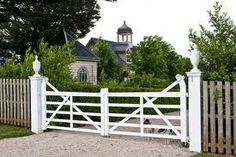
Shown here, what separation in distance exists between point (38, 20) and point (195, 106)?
1985 centimetres

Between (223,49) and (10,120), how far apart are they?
305 inches

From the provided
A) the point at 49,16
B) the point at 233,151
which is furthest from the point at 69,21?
the point at 233,151

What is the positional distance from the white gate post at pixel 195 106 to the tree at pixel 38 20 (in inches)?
754

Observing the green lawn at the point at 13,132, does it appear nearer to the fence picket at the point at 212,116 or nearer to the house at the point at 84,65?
the fence picket at the point at 212,116

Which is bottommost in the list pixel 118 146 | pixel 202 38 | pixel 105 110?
pixel 118 146

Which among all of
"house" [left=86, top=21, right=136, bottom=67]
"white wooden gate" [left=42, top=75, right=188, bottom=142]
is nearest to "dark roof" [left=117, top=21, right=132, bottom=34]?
"house" [left=86, top=21, right=136, bottom=67]

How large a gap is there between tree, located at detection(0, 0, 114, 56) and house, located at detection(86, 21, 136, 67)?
18.7 metres

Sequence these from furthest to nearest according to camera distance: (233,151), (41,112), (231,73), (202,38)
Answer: (41,112), (202,38), (231,73), (233,151)

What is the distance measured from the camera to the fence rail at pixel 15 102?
538 inches

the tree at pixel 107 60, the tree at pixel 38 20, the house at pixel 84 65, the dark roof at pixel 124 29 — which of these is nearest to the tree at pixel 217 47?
the tree at pixel 38 20

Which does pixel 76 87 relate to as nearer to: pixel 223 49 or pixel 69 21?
pixel 223 49

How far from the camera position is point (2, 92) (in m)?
14.7

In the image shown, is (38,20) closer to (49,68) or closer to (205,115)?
(49,68)

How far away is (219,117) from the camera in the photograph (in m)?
9.42
